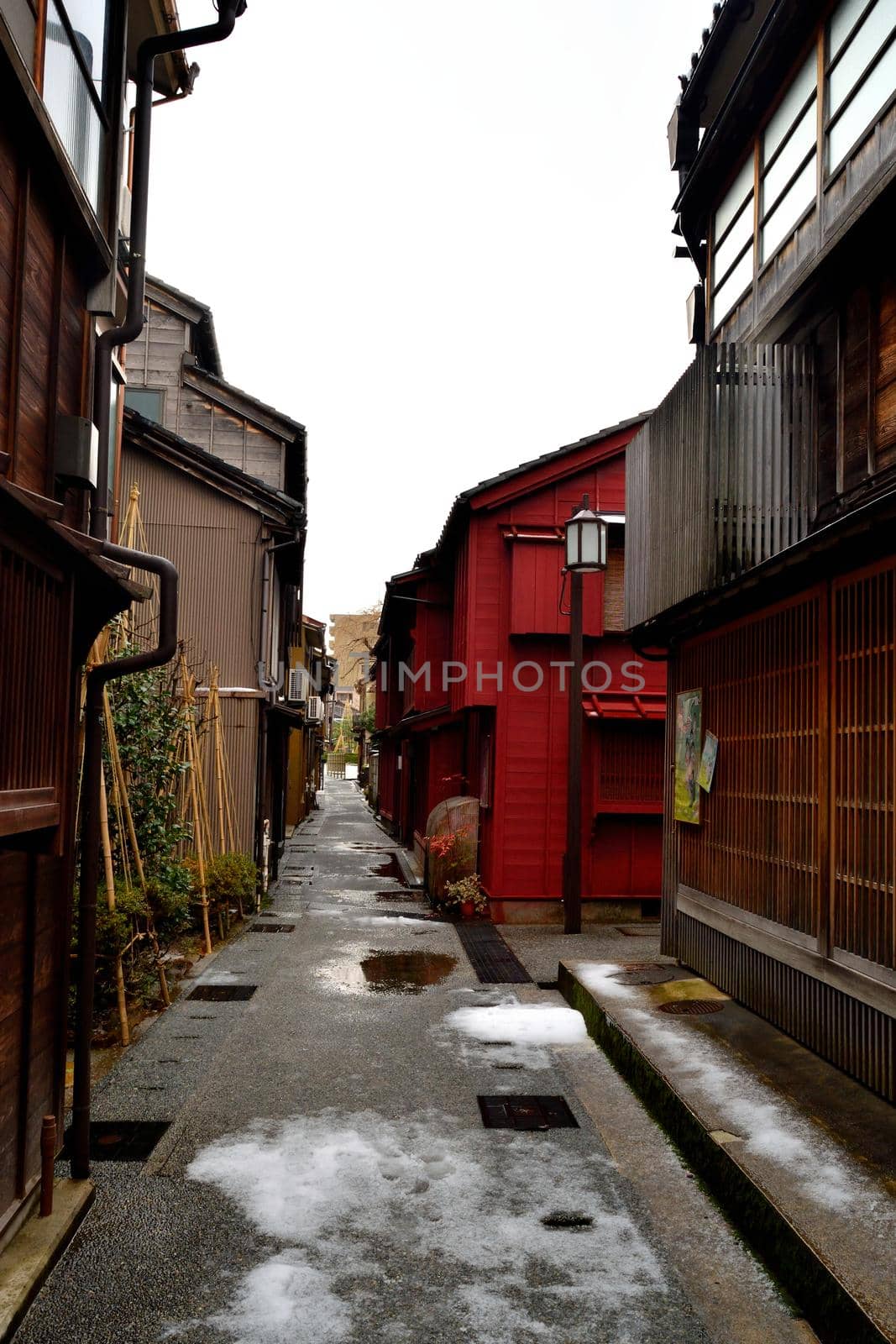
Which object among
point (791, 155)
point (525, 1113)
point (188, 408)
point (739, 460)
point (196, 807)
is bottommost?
point (525, 1113)

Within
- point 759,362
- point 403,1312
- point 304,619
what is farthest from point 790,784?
point 304,619

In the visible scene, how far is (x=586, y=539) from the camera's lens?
578 inches

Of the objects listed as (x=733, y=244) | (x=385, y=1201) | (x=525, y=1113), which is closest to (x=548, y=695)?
(x=733, y=244)

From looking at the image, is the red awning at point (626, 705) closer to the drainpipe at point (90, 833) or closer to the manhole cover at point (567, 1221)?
the drainpipe at point (90, 833)

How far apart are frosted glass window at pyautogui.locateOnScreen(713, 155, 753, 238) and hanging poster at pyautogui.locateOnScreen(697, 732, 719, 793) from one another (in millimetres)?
5998

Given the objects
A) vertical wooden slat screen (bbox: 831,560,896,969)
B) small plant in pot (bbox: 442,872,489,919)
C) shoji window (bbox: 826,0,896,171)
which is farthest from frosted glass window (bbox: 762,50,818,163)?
small plant in pot (bbox: 442,872,489,919)

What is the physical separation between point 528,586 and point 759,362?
751 centimetres

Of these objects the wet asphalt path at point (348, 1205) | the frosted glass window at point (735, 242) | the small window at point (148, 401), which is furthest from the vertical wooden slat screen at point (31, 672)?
the small window at point (148, 401)

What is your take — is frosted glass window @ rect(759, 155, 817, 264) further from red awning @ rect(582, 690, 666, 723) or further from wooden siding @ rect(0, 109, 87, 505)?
red awning @ rect(582, 690, 666, 723)

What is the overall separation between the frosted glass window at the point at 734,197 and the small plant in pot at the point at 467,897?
10.3 metres

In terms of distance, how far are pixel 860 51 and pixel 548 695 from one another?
1044 centimetres

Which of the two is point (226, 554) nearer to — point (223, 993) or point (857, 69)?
point (223, 993)

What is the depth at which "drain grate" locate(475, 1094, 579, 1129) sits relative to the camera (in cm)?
714

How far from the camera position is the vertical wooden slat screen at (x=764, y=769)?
7.78 meters
